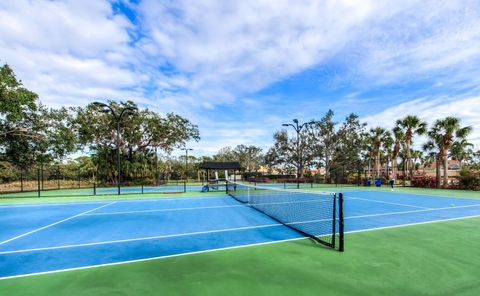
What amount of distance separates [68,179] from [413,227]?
35974mm

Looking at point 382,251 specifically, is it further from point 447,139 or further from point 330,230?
point 447,139

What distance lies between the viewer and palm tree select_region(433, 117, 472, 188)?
80.1 feet

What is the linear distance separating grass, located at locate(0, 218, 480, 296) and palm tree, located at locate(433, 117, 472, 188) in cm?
2524

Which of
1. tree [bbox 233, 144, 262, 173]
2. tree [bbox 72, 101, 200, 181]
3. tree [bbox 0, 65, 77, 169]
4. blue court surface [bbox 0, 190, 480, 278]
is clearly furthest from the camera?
tree [bbox 233, 144, 262, 173]

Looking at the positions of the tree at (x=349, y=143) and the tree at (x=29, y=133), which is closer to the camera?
the tree at (x=29, y=133)

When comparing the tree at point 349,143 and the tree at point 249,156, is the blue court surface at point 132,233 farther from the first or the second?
the tree at point 249,156

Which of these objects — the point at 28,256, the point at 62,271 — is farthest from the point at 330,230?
the point at 28,256

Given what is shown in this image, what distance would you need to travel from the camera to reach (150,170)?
36.0 meters

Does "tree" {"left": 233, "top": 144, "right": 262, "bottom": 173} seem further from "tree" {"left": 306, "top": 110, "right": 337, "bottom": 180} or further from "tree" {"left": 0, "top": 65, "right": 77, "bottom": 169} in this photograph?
"tree" {"left": 0, "top": 65, "right": 77, "bottom": 169}

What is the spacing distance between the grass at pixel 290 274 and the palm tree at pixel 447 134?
994 inches

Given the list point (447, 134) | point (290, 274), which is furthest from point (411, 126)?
point (290, 274)

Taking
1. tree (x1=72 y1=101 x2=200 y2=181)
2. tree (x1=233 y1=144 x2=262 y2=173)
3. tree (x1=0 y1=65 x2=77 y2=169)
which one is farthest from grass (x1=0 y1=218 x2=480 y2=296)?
tree (x1=233 y1=144 x2=262 y2=173)

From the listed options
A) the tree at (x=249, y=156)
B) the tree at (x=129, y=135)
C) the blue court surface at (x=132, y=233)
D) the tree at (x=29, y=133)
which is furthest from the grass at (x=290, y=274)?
the tree at (x=249, y=156)

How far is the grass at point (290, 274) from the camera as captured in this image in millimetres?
3711
